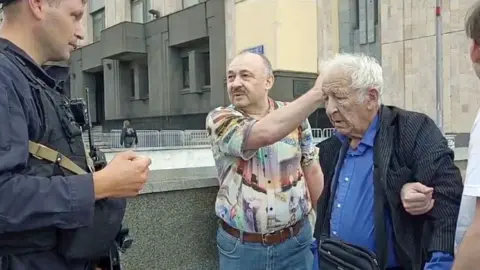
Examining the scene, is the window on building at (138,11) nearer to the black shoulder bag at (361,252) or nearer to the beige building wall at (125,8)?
the beige building wall at (125,8)

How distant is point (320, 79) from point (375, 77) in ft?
0.89

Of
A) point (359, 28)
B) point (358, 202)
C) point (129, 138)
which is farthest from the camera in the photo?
point (359, 28)

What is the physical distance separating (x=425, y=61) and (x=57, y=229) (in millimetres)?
16443

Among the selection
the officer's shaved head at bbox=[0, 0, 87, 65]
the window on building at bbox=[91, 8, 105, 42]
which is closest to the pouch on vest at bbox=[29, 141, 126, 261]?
the officer's shaved head at bbox=[0, 0, 87, 65]

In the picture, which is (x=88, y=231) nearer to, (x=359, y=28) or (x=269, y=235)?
(x=269, y=235)

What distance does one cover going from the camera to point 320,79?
8.27ft

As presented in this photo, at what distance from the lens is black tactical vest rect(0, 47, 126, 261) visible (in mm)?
1594

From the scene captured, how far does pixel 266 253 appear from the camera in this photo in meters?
2.78

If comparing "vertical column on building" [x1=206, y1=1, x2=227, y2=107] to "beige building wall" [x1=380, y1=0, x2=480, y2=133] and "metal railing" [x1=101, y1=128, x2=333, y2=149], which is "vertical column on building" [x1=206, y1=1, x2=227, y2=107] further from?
"beige building wall" [x1=380, y1=0, x2=480, y2=133]

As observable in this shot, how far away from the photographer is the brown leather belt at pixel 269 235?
277 centimetres

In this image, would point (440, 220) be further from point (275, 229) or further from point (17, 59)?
point (17, 59)

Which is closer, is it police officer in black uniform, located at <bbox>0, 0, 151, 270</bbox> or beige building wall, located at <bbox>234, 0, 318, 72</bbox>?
police officer in black uniform, located at <bbox>0, 0, 151, 270</bbox>

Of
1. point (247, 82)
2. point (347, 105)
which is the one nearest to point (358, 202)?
point (347, 105)

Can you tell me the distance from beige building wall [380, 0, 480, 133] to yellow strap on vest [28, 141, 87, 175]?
14.8m
